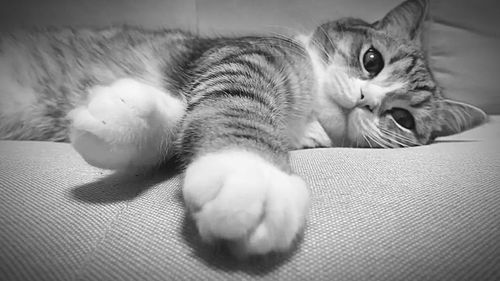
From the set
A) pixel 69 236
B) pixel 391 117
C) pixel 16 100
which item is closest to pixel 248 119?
pixel 69 236

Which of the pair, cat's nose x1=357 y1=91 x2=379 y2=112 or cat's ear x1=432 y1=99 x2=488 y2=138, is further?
cat's ear x1=432 y1=99 x2=488 y2=138

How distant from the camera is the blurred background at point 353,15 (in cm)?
136

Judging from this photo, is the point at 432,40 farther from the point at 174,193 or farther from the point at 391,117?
the point at 174,193

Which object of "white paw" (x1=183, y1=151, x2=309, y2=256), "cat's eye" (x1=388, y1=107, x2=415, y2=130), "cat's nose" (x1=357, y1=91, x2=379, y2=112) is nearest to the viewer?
"white paw" (x1=183, y1=151, x2=309, y2=256)

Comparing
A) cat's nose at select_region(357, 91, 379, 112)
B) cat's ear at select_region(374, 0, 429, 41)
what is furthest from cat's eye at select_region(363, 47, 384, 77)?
cat's ear at select_region(374, 0, 429, 41)

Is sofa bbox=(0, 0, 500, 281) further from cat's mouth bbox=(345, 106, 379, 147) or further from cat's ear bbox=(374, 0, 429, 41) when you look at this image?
cat's ear bbox=(374, 0, 429, 41)

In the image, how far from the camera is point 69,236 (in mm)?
381

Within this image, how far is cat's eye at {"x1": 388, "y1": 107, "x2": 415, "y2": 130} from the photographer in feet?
3.16

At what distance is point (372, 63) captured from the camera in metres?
0.94

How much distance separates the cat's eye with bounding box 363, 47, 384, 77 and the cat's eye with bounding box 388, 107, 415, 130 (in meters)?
0.13

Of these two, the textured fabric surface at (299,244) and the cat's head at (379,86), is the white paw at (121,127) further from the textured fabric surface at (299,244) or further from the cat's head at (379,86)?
the cat's head at (379,86)

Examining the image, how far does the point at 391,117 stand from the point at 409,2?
509 millimetres

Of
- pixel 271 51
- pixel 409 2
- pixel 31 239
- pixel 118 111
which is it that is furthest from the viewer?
pixel 409 2

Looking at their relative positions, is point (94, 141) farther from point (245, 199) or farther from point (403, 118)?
point (403, 118)
